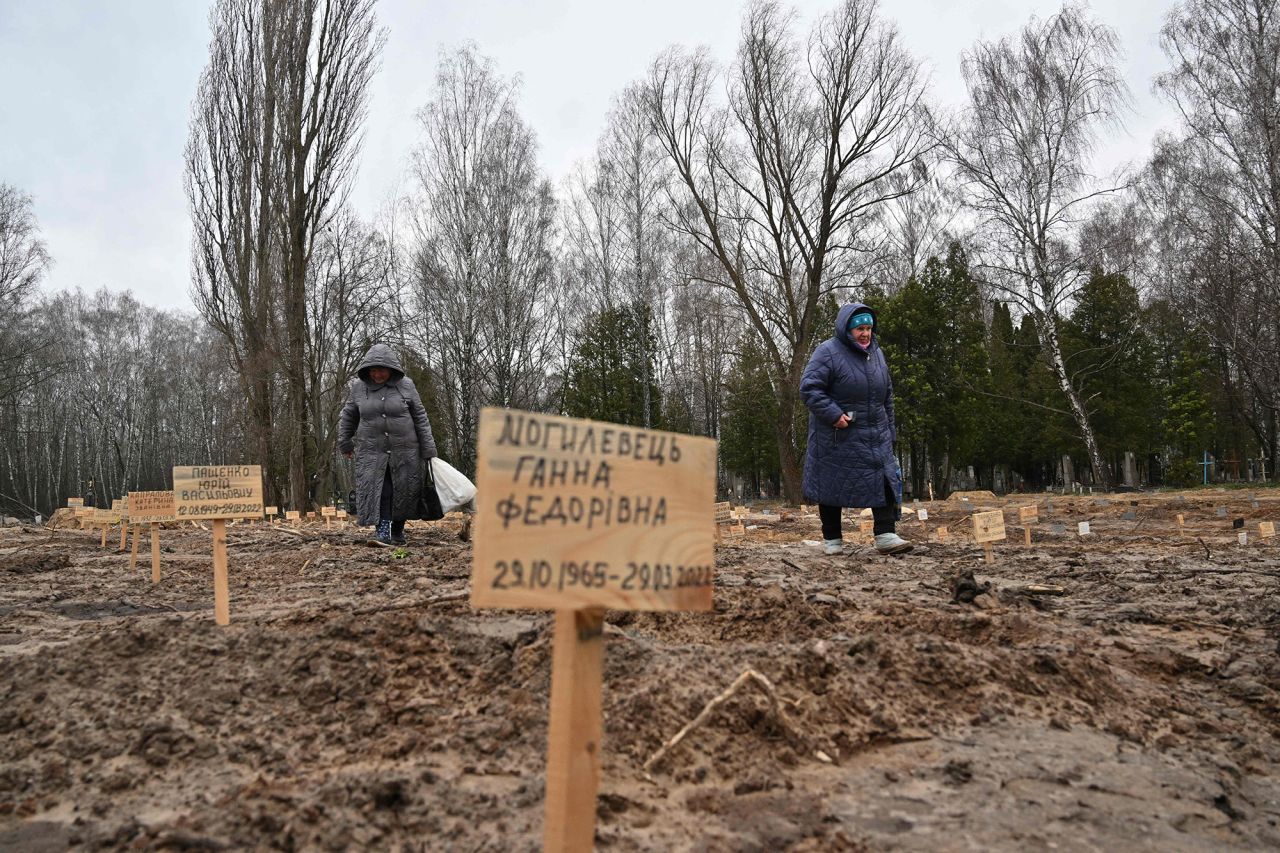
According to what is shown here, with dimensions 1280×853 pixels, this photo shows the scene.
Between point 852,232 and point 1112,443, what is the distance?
772 inches

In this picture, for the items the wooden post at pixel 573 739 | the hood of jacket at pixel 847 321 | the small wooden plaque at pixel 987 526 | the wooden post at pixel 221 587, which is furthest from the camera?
Result: the hood of jacket at pixel 847 321

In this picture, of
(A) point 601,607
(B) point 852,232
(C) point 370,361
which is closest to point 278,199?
(B) point 852,232

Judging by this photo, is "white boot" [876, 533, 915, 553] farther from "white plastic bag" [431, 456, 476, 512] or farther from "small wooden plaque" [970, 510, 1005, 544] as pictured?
"white plastic bag" [431, 456, 476, 512]

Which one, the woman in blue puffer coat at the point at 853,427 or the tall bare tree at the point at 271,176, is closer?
the woman in blue puffer coat at the point at 853,427

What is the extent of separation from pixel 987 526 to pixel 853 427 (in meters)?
1.14

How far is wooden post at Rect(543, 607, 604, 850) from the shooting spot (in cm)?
141

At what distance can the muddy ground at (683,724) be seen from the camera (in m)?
1.85

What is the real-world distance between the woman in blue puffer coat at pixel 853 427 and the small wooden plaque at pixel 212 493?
361 centimetres

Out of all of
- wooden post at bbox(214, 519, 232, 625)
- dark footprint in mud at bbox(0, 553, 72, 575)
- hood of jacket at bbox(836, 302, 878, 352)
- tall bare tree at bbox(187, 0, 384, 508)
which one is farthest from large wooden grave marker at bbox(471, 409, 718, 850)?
tall bare tree at bbox(187, 0, 384, 508)

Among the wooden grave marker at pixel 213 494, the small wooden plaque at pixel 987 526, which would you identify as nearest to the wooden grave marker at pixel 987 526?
the small wooden plaque at pixel 987 526

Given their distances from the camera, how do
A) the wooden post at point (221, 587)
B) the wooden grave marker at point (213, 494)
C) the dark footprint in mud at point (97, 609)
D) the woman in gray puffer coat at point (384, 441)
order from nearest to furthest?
the wooden post at point (221, 587)
the wooden grave marker at point (213, 494)
the dark footprint in mud at point (97, 609)
the woman in gray puffer coat at point (384, 441)

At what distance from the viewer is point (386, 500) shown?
23.2 ft

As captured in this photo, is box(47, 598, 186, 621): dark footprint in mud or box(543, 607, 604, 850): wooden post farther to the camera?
box(47, 598, 186, 621): dark footprint in mud

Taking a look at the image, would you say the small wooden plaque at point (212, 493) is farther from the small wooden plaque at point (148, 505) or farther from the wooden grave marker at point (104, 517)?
the wooden grave marker at point (104, 517)
